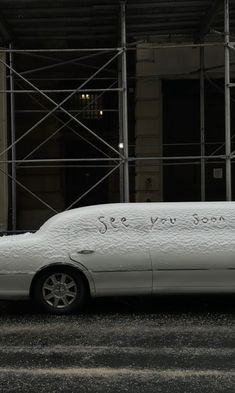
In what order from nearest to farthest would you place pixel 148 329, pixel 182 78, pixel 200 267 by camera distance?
pixel 148 329 < pixel 200 267 < pixel 182 78

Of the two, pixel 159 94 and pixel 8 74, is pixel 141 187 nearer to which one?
pixel 159 94

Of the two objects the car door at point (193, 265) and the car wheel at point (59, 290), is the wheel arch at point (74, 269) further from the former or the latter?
the car door at point (193, 265)

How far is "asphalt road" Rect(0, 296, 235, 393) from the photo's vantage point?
488 cm

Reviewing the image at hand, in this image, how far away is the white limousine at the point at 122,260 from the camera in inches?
279

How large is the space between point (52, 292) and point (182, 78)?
326 inches

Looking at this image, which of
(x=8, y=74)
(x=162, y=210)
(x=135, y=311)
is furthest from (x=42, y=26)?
(x=135, y=311)

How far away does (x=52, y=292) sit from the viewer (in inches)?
283

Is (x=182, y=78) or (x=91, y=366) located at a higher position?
(x=182, y=78)

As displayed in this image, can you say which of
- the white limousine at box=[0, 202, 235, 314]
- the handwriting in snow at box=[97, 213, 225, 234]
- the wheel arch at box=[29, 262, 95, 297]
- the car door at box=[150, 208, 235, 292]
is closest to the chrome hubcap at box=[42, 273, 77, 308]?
the white limousine at box=[0, 202, 235, 314]

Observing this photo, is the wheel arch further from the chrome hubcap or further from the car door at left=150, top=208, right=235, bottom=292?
the car door at left=150, top=208, right=235, bottom=292

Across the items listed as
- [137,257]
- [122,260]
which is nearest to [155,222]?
[137,257]

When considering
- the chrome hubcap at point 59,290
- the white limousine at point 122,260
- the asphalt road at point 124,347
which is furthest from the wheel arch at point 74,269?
the asphalt road at point 124,347

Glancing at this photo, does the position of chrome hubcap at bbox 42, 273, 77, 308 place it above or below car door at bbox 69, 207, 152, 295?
below

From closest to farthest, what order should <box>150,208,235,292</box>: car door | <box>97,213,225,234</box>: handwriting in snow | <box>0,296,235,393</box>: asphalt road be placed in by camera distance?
<box>0,296,235,393</box>: asphalt road → <box>150,208,235,292</box>: car door → <box>97,213,225,234</box>: handwriting in snow
